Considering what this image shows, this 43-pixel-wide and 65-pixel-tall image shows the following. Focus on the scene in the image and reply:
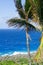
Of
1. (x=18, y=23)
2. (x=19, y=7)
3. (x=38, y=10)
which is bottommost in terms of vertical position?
(x=18, y=23)

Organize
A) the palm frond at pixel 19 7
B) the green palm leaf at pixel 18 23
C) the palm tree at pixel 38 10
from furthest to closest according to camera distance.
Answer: the palm frond at pixel 19 7
the green palm leaf at pixel 18 23
the palm tree at pixel 38 10

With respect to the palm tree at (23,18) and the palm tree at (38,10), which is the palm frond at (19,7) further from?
the palm tree at (38,10)

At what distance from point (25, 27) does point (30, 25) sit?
85 cm

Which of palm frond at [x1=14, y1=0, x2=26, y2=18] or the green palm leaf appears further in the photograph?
palm frond at [x1=14, y1=0, x2=26, y2=18]

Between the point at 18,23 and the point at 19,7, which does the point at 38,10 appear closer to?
Result: the point at 18,23

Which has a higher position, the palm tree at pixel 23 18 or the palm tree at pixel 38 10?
the palm tree at pixel 38 10

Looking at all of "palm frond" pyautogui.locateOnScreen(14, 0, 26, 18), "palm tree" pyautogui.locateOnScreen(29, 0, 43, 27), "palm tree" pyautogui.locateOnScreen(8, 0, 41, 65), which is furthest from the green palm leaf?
"palm tree" pyautogui.locateOnScreen(29, 0, 43, 27)

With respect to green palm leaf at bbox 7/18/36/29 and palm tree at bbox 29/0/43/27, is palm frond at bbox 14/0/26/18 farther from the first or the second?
palm tree at bbox 29/0/43/27

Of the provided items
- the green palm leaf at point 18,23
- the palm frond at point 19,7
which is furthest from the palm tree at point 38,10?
the palm frond at point 19,7

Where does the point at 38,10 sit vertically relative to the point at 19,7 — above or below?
above

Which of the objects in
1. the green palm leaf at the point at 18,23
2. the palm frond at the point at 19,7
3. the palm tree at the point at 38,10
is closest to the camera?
the palm tree at the point at 38,10

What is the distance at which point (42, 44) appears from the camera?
53.5 feet

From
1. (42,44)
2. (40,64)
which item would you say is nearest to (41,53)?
(42,44)

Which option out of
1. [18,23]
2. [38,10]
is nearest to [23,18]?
[18,23]
